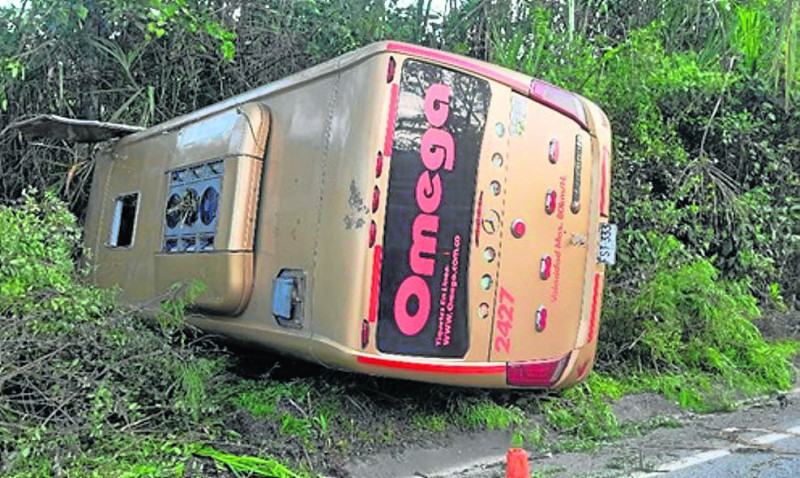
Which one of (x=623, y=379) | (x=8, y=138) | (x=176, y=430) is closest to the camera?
(x=176, y=430)

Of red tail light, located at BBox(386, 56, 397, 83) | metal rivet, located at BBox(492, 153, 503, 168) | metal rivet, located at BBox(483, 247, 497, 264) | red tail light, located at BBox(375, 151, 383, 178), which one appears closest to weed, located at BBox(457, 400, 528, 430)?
metal rivet, located at BBox(483, 247, 497, 264)

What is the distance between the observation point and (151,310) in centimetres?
493

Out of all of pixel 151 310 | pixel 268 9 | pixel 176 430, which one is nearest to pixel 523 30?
pixel 268 9

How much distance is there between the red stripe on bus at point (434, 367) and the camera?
3.95 metres

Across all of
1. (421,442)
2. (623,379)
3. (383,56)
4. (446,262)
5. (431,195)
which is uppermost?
(383,56)

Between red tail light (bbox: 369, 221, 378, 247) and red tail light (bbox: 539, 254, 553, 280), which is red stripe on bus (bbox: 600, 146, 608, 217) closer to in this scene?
red tail light (bbox: 539, 254, 553, 280)

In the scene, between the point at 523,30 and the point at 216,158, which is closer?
the point at 216,158

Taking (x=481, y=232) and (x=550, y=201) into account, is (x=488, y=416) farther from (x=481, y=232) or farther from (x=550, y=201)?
(x=550, y=201)

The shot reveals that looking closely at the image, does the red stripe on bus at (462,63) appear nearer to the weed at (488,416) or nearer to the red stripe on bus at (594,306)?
the red stripe on bus at (594,306)

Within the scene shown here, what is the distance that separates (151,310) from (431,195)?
2015mm

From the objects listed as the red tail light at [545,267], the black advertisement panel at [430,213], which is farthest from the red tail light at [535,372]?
the red tail light at [545,267]

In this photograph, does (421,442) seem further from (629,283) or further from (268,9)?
(268,9)

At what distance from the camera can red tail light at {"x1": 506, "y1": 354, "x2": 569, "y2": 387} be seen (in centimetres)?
444

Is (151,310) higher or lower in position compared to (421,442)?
higher
